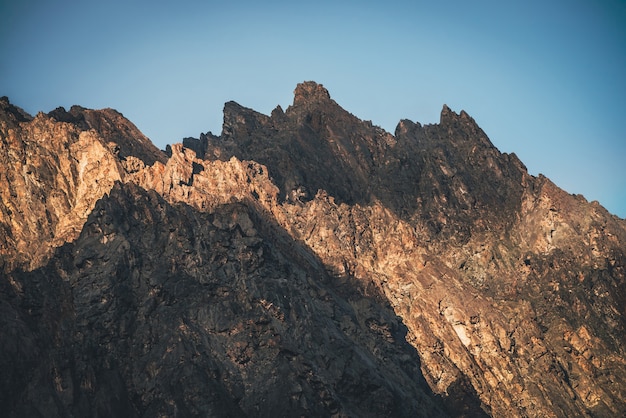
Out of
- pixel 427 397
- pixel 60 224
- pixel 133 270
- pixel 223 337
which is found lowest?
pixel 427 397

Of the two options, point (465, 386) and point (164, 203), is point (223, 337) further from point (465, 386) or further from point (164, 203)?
point (465, 386)

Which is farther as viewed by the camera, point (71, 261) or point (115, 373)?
point (71, 261)

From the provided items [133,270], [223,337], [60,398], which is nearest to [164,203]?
[133,270]

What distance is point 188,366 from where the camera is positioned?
535 feet

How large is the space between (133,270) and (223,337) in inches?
849

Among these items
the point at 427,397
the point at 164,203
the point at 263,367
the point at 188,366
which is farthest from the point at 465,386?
the point at 164,203

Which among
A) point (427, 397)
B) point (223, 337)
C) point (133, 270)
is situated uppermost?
point (133, 270)

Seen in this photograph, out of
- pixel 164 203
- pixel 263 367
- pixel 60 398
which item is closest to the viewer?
pixel 60 398

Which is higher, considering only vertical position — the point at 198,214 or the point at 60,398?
the point at 198,214

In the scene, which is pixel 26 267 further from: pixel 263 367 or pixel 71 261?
pixel 263 367

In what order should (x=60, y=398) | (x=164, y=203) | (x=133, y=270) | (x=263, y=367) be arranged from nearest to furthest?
(x=60, y=398) < (x=263, y=367) < (x=133, y=270) < (x=164, y=203)

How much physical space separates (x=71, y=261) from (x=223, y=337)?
105 feet

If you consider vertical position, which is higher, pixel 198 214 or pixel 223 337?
pixel 198 214

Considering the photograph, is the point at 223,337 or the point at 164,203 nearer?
the point at 223,337
